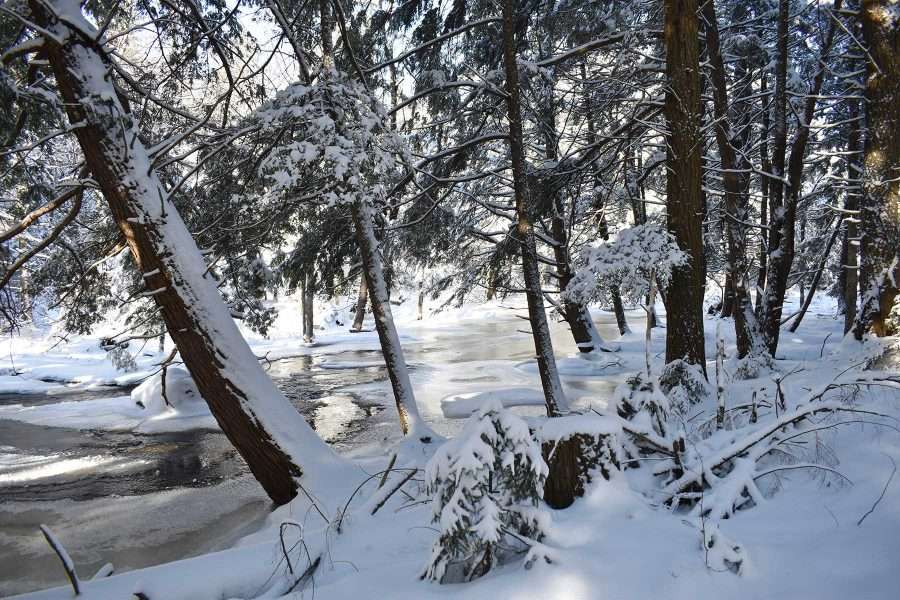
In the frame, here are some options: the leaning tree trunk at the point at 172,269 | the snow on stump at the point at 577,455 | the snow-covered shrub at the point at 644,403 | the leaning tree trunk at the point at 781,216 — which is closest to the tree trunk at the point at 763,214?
the leaning tree trunk at the point at 781,216

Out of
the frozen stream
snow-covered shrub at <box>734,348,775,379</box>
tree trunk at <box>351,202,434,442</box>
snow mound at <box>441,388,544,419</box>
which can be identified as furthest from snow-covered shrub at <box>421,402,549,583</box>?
snow mound at <box>441,388,544,419</box>

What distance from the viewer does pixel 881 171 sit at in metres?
4.84

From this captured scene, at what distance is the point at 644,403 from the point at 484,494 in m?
1.52

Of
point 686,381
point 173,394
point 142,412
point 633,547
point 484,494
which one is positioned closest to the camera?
point 484,494

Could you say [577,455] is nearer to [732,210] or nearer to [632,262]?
[632,262]

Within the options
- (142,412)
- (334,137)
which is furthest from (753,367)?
(142,412)

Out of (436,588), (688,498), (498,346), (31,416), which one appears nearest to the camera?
(436,588)

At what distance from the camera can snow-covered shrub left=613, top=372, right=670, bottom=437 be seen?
→ 3.09 metres

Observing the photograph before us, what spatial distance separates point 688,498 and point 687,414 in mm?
2237

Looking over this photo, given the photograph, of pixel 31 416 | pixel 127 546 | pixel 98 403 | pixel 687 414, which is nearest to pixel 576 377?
pixel 687 414

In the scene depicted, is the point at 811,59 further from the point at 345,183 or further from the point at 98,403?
the point at 98,403

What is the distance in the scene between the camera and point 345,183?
212 inches

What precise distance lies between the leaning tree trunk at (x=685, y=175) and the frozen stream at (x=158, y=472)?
4017mm

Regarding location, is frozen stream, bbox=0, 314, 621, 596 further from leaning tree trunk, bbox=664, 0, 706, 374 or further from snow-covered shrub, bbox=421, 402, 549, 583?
leaning tree trunk, bbox=664, 0, 706, 374
